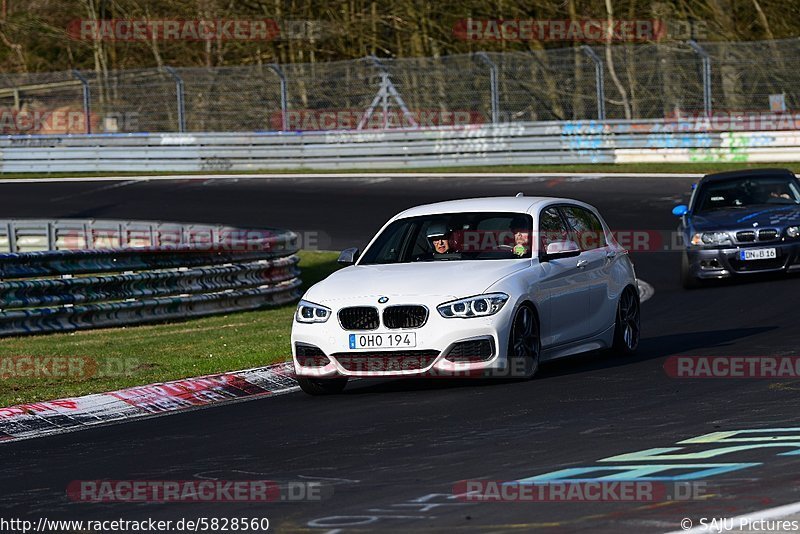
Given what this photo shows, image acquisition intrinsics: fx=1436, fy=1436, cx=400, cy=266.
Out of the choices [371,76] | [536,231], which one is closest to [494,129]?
[371,76]

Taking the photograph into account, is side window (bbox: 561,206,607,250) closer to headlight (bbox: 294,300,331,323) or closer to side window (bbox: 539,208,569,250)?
side window (bbox: 539,208,569,250)

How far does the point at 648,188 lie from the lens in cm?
2970

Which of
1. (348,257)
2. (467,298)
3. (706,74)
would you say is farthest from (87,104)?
(467,298)

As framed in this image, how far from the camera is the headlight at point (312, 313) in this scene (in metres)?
10.7

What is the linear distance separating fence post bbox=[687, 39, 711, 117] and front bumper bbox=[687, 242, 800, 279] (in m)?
15.4

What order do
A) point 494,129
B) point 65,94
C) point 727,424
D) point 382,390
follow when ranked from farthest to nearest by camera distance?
point 65,94 < point 494,129 < point 382,390 < point 727,424

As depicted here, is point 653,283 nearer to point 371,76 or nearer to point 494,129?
point 494,129

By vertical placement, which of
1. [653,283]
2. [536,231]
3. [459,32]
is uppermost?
[459,32]

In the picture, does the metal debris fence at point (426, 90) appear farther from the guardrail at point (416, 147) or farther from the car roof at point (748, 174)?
the car roof at point (748, 174)

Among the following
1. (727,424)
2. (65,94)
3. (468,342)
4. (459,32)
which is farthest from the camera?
(459,32)

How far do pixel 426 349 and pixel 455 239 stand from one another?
149 cm

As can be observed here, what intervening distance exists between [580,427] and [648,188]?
2160 cm

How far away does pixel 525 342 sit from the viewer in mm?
10805

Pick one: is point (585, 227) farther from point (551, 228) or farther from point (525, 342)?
point (525, 342)
